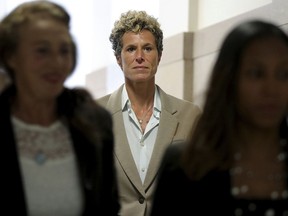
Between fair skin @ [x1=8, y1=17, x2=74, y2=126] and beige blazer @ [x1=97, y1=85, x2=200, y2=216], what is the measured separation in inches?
37.2

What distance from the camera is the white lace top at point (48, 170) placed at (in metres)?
1.60

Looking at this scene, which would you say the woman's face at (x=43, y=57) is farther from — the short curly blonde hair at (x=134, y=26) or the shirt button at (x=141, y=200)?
the short curly blonde hair at (x=134, y=26)

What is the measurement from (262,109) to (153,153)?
3.92 ft

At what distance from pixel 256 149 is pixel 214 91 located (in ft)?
0.64

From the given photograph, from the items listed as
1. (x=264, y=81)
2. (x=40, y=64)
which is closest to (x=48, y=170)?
(x=40, y=64)

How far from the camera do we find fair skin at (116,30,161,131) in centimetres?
278

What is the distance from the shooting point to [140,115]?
277cm

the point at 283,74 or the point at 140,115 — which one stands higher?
the point at 283,74

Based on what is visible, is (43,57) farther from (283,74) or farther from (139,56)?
(139,56)

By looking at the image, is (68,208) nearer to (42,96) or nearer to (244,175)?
(42,96)

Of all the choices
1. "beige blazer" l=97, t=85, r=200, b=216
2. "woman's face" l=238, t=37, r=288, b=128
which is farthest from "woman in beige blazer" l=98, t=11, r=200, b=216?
"woman's face" l=238, t=37, r=288, b=128

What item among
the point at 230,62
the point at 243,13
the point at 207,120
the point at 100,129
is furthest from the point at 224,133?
the point at 243,13

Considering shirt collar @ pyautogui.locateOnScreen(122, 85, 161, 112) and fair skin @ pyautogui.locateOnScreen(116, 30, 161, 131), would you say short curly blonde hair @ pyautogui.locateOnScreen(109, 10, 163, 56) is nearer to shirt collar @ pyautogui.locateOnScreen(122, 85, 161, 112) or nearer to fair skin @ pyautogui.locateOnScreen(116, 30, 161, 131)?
fair skin @ pyautogui.locateOnScreen(116, 30, 161, 131)

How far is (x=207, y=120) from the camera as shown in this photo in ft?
5.06
